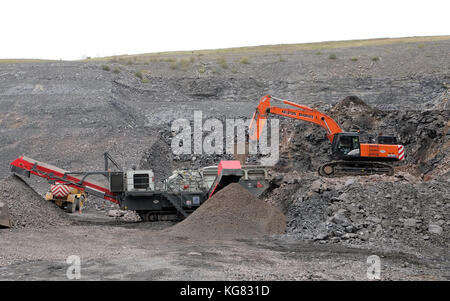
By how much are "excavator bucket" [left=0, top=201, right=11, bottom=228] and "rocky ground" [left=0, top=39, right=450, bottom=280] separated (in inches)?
29.3

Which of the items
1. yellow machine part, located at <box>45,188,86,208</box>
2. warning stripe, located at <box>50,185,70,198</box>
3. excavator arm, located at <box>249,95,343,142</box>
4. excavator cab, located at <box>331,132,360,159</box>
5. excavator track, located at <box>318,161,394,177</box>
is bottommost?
yellow machine part, located at <box>45,188,86,208</box>

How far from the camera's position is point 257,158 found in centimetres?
2822

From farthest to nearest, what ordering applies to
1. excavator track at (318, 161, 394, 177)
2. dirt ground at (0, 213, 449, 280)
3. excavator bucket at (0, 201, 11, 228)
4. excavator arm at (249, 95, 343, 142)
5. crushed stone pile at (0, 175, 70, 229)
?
excavator arm at (249, 95, 343, 142), excavator track at (318, 161, 394, 177), crushed stone pile at (0, 175, 70, 229), excavator bucket at (0, 201, 11, 228), dirt ground at (0, 213, 449, 280)

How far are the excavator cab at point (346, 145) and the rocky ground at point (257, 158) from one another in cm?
70

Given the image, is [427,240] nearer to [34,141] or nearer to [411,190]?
[411,190]

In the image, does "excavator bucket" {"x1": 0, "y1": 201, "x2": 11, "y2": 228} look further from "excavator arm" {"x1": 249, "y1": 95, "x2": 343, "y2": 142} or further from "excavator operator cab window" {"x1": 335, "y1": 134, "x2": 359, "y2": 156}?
"excavator operator cab window" {"x1": 335, "y1": 134, "x2": 359, "y2": 156}

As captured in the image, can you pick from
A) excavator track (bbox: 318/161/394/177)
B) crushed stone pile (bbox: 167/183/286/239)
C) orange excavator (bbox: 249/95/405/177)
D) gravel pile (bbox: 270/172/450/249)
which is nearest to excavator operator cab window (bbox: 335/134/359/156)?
orange excavator (bbox: 249/95/405/177)

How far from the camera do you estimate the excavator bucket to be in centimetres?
1383

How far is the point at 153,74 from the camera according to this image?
42.9m

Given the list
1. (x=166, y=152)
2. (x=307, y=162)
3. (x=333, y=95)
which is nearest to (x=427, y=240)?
(x=307, y=162)

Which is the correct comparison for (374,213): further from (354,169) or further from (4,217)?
(4,217)

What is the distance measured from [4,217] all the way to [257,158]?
15973mm

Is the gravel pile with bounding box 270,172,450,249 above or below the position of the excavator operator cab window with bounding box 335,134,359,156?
below
